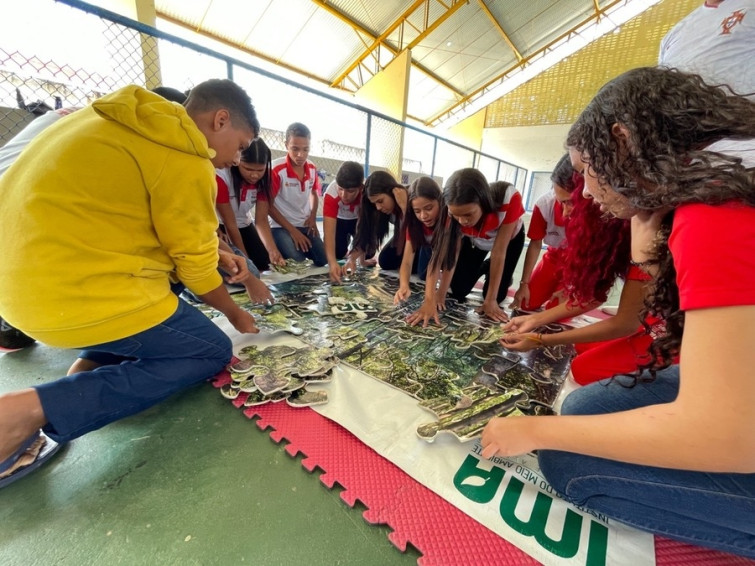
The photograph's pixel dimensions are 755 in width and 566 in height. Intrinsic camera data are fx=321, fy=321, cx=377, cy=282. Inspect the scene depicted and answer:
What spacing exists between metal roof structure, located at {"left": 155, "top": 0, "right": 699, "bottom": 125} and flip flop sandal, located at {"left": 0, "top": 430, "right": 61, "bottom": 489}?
736 cm

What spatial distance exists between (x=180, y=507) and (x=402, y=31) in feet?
30.4

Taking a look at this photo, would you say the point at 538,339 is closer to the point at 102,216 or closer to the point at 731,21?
the point at 731,21

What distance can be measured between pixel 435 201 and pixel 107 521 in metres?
1.60

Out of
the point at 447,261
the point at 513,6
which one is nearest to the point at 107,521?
the point at 447,261

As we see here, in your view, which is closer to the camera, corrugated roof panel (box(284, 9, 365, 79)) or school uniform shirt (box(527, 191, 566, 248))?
school uniform shirt (box(527, 191, 566, 248))

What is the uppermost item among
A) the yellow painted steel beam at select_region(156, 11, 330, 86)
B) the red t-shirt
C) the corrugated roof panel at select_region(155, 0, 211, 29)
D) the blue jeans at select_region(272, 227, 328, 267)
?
the corrugated roof panel at select_region(155, 0, 211, 29)

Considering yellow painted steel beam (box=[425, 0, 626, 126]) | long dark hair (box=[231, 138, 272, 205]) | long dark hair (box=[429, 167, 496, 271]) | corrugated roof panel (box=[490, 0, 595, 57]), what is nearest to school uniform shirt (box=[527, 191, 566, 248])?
long dark hair (box=[429, 167, 496, 271])

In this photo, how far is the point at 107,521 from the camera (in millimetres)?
641

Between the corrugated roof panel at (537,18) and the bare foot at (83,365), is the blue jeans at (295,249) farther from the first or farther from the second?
the corrugated roof panel at (537,18)

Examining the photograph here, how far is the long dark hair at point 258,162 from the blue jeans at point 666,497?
1.88 meters

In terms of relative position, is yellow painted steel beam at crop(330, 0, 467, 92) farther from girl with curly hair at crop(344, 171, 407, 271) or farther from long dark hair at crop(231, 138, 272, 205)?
long dark hair at crop(231, 138, 272, 205)

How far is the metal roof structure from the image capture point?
6.03 meters

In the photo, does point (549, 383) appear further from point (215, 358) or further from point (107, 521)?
point (107, 521)

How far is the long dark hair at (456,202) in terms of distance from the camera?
4.87ft
